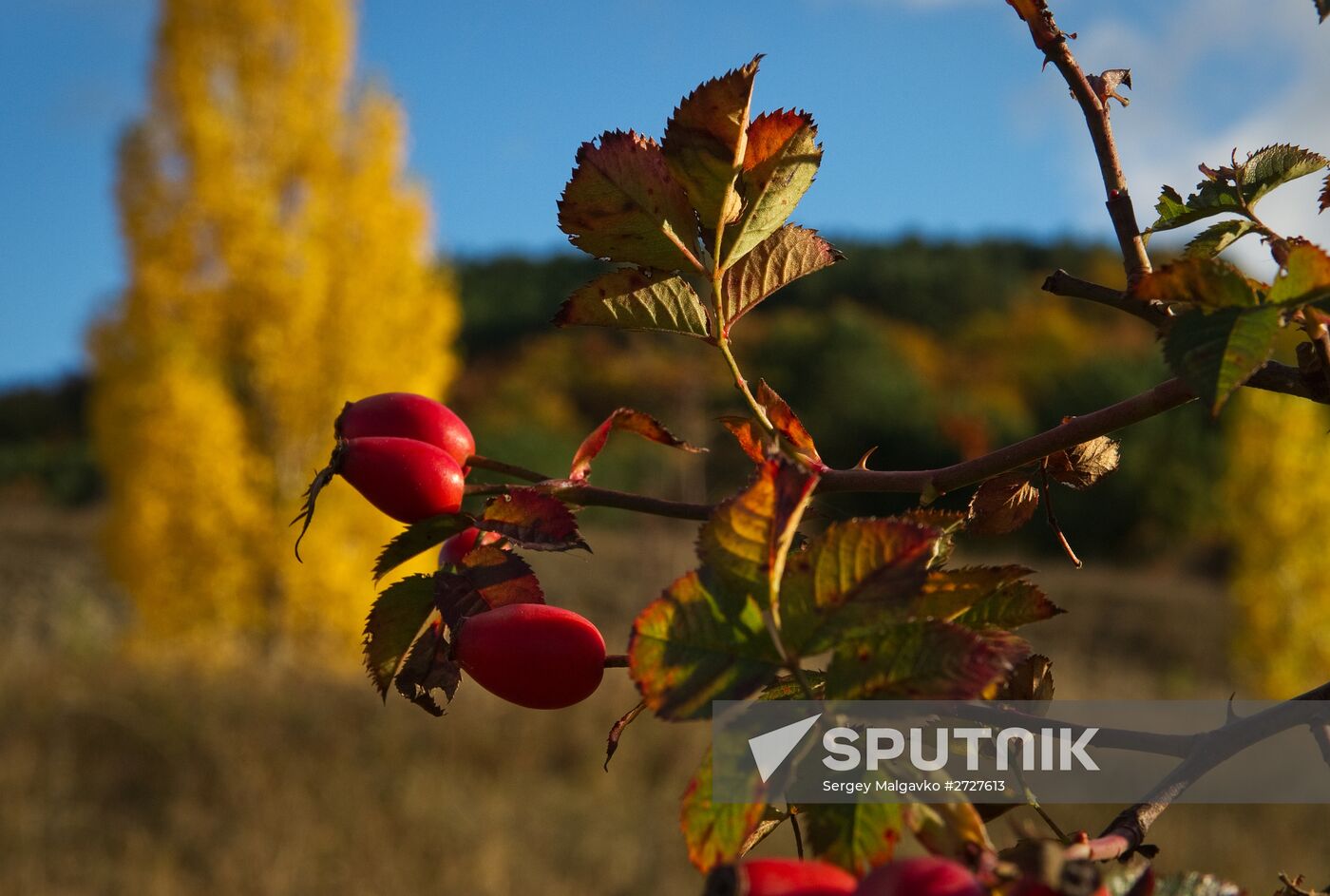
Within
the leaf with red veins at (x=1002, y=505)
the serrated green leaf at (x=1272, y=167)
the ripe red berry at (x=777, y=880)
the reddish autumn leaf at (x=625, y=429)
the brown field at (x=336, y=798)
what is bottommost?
the ripe red berry at (x=777, y=880)

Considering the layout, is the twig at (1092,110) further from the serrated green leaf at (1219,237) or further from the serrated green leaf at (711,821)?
the serrated green leaf at (711,821)

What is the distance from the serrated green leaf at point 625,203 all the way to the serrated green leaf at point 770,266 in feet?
0.12

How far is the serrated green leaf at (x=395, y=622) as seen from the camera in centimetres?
34

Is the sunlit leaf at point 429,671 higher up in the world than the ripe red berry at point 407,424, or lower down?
lower down

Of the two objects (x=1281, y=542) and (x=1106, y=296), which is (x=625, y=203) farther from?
(x=1281, y=542)

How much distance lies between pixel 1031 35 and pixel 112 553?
581 centimetres

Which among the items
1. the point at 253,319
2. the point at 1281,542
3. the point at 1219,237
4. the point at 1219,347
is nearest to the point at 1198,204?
the point at 1219,237

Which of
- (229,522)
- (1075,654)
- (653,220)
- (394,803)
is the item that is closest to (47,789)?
(394,803)

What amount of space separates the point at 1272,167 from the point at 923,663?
22cm

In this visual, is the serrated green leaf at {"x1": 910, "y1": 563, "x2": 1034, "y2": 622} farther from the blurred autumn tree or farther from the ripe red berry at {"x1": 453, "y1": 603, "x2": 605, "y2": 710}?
the blurred autumn tree

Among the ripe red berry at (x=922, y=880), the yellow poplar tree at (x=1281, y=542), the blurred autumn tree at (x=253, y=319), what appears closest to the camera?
the ripe red berry at (x=922, y=880)

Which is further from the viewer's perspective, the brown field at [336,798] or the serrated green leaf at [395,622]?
the brown field at [336,798]

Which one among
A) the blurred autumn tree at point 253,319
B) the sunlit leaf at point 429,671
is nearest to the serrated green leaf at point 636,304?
the sunlit leaf at point 429,671

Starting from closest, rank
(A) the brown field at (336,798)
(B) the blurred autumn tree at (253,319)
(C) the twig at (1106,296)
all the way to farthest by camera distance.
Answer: (C) the twig at (1106,296) → (A) the brown field at (336,798) → (B) the blurred autumn tree at (253,319)
